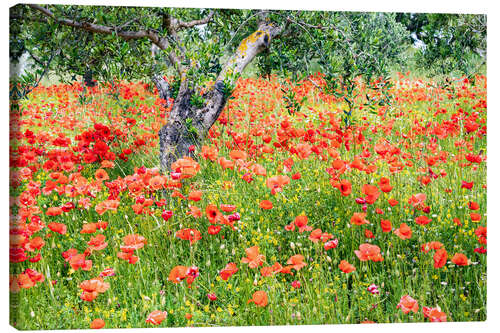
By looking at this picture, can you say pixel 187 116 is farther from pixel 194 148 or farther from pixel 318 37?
pixel 318 37

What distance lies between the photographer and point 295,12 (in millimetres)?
3541

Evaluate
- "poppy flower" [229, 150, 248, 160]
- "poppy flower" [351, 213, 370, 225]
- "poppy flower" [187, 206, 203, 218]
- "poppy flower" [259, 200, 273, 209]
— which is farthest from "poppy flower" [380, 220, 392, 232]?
"poppy flower" [187, 206, 203, 218]

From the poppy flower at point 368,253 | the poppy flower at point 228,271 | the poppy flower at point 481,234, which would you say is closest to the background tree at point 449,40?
the poppy flower at point 481,234

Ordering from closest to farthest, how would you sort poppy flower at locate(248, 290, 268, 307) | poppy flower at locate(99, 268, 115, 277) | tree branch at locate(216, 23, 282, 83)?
poppy flower at locate(248, 290, 268, 307)
poppy flower at locate(99, 268, 115, 277)
tree branch at locate(216, 23, 282, 83)

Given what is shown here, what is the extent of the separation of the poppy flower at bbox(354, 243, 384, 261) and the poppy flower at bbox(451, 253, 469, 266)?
1.56ft

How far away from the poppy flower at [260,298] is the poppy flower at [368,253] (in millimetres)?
570

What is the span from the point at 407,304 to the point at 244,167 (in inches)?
50.6

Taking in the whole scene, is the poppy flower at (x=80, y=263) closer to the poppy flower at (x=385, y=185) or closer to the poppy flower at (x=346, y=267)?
the poppy flower at (x=346, y=267)

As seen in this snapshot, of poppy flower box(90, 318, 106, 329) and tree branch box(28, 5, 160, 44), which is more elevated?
tree branch box(28, 5, 160, 44)

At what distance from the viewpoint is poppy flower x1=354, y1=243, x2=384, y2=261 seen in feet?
9.86

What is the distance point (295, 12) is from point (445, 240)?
174 cm

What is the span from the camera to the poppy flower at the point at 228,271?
9.61 ft

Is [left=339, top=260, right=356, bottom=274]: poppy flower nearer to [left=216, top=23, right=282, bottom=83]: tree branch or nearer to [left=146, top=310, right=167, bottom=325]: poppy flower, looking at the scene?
[left=146, top=310, right=167, bottom=325]: poppy flower

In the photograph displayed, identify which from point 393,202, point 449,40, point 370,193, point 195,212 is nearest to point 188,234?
point 195,212
